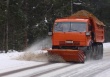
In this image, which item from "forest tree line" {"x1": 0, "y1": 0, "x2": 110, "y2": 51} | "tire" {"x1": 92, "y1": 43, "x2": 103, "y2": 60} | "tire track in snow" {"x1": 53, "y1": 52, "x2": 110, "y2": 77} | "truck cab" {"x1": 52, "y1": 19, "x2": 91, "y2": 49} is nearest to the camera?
"tire track in snow" {"x1": 53, "y1": 52, "x2": 110, "y2": 77}

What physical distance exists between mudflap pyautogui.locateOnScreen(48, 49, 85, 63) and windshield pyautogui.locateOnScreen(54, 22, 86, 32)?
5.19 ft

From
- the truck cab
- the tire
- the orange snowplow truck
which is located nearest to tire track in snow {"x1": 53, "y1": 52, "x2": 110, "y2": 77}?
the orange snowplow truck

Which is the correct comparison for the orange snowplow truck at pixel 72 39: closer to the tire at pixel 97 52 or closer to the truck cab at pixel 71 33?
the truck cab at pixel 71 33

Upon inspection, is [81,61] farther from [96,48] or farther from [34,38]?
[34,38]

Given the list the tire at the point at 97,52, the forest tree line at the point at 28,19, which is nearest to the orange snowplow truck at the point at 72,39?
the tire at the point at 97,52

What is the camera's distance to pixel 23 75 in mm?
13156

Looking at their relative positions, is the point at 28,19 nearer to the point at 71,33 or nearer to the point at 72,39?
the point at 71,33

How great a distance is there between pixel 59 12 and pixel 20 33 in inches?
211

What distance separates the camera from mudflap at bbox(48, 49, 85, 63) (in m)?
19.5

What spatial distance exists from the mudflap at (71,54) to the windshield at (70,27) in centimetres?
158

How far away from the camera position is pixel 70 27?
21031 millimetres

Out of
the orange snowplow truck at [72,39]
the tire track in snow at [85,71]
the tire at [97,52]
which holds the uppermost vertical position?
the orange snowplow truck at [72,39]

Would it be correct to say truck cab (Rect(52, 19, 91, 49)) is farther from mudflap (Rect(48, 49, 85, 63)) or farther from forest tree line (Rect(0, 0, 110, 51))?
forest tree line (Rect(0, 0, 110, 51))

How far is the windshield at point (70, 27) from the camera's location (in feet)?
68.5
